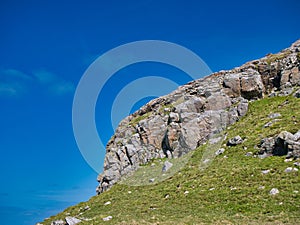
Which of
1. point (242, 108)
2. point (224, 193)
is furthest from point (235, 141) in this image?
point (242, 108)

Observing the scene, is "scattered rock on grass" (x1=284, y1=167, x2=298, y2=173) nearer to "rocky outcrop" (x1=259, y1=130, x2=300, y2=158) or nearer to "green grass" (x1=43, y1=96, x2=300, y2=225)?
"green grass" (x1=43, y1=96, x2=300, y2=225)

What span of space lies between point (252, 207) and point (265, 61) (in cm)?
4966

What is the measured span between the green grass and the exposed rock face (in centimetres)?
479

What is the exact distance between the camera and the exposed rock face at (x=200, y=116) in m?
49.2

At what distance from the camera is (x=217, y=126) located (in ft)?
161

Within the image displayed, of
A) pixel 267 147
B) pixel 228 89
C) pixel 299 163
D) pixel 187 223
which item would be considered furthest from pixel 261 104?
pixel 187 223

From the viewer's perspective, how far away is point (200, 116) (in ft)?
166

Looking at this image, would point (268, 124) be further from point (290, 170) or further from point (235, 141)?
point (290, 170)

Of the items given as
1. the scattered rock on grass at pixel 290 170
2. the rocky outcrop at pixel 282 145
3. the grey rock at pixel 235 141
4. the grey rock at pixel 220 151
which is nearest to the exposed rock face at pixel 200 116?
the grey rock at pixel 220 151

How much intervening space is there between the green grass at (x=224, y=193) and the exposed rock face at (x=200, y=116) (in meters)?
4.79

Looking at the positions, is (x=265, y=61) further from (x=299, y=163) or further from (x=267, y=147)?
(x=299, y=163)

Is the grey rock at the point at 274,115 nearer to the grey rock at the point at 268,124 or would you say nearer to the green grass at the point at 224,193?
the green grass at the point at 224,193

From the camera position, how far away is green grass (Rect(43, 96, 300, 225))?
21.2 m

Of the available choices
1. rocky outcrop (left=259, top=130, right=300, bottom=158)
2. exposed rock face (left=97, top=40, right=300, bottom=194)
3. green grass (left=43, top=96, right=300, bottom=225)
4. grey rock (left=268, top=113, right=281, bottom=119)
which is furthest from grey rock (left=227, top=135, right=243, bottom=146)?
grey rock (left=268, top=113, right=281, bottom=119)
